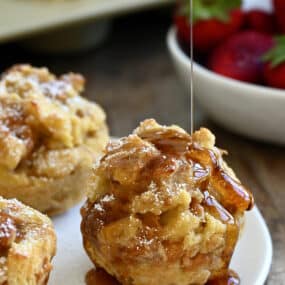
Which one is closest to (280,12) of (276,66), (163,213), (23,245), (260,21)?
(260,21)

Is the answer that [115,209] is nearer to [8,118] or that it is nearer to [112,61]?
[8,118]

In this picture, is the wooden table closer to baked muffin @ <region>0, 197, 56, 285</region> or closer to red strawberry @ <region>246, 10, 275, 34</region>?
red strawberry @ <region>246, 10, 275, 34</region>

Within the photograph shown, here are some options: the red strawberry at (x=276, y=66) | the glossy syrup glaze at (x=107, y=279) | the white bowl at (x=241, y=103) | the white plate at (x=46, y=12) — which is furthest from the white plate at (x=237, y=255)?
the white plate at (x=46, y=12)

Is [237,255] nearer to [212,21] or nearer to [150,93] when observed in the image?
[212,21]

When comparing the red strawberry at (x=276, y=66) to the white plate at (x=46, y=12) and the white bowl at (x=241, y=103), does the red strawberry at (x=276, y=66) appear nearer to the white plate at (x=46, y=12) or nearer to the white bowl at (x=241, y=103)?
the white bowl at (x=241, y=103)

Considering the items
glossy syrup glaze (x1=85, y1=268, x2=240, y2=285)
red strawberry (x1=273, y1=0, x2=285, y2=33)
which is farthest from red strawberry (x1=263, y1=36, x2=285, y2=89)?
glossy syrup glaze (x1=85, y1=268, x2=240, y2=285)

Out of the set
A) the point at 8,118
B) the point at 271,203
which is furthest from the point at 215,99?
the point at 8,118
